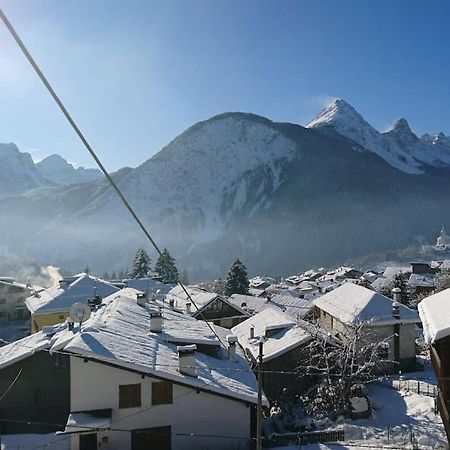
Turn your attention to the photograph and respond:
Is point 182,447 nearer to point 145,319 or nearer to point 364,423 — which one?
point 145,319

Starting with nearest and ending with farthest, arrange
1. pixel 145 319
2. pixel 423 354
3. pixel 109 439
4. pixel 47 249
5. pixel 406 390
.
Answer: pixel 109 439
pixel 145 319
pixel 406 390
pixel 423 354
pixel 47 249

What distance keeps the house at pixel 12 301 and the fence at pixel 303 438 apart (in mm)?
44984

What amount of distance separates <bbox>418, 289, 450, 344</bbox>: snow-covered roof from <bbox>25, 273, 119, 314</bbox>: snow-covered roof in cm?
3163

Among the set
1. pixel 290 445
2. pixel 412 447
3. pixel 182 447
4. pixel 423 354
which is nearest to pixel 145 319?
pixel 182 447

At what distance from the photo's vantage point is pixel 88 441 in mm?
15664

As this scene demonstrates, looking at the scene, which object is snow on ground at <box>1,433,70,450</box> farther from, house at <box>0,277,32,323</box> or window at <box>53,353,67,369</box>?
house at <box>0,277,32,323</box>

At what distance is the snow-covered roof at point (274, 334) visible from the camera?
77.9ft

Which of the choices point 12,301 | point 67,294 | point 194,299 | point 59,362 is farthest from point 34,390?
point 12,301

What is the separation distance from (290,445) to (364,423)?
14.9 feet

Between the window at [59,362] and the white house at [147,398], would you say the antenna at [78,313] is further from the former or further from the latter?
the white house at [147,398]

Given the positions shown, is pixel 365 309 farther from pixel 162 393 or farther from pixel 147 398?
pixel 147 398

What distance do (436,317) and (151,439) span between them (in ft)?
37.4

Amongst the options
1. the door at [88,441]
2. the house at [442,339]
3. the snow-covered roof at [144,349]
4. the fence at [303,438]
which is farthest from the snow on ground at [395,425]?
the door at [88,441]

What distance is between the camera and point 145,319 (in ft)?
72.8
